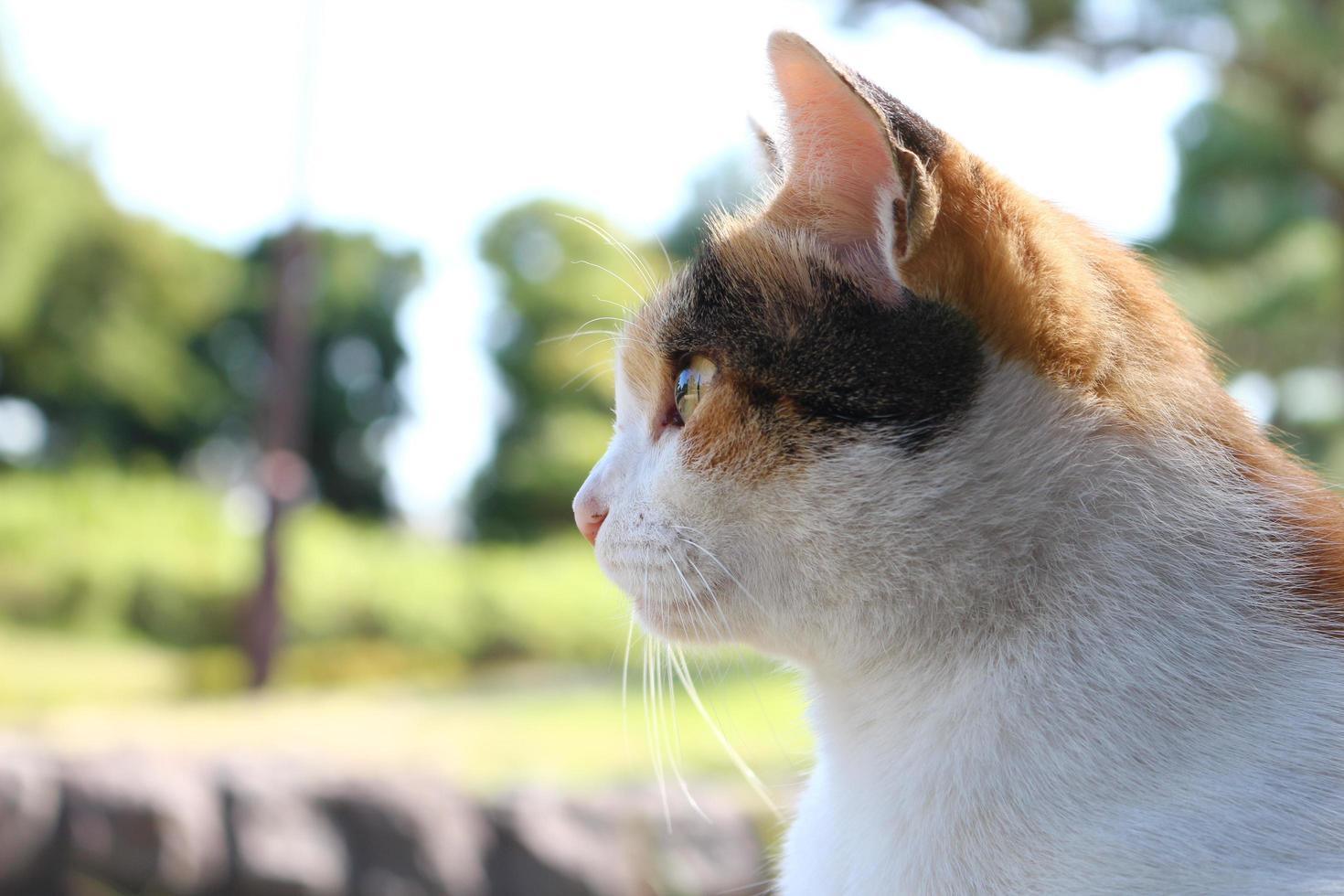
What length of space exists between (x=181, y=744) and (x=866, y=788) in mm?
3015

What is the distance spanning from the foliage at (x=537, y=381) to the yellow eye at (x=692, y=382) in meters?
4.75

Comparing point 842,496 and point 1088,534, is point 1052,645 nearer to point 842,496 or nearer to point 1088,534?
point 1088,534

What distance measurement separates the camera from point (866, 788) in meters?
0.98

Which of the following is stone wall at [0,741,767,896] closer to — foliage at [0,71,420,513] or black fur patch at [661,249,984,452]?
black fur patch at [661,249,984,452]

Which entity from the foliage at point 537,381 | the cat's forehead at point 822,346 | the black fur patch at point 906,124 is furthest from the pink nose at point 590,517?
the foliage at point 537,381

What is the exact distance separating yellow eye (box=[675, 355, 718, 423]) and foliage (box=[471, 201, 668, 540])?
4.75 metres

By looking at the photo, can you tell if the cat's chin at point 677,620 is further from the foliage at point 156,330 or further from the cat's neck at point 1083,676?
the foliage at point 156,330

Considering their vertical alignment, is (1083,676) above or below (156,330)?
above

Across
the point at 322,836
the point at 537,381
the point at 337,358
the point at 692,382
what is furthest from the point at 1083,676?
the point at 337,358

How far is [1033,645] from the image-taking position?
0.90 m

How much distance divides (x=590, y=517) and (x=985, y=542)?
0.38 meters

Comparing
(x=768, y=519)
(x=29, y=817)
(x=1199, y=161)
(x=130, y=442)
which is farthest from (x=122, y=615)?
(x=1199, y=161)

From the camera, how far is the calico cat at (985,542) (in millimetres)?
850

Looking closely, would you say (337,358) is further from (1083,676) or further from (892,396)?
(1083,676)
